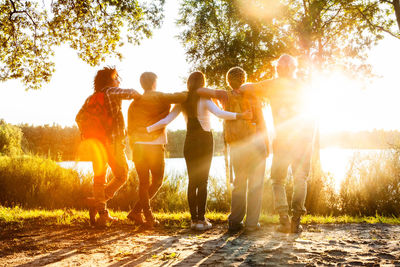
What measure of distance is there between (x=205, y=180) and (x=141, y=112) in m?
1.27

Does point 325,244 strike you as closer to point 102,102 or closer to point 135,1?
point 102,102

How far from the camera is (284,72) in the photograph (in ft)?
13.9

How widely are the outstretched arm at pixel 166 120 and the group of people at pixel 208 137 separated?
1cm

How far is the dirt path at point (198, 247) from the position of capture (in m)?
3.01

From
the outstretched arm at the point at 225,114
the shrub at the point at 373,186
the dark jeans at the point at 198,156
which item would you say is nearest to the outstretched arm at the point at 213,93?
the outstretched arm at the point at 225,114

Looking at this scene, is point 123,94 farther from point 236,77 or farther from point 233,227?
point 233,227

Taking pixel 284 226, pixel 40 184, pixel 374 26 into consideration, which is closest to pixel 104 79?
pixel 284 226

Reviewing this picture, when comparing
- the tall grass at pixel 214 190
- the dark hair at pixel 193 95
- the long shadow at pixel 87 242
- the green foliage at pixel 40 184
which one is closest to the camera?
the long shadow at pixel 87 242

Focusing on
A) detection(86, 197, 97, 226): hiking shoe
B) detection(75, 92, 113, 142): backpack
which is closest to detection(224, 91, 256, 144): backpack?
detection(75, 92, 113, 142): backpack

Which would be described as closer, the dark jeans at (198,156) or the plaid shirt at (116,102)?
Result: the dark jeans at (198,156)

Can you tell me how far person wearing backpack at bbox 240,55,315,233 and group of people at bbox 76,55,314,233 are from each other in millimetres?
12

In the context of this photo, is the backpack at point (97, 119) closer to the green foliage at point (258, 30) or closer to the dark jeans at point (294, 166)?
the dark jeans at point (294, 166)

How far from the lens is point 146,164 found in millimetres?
4422

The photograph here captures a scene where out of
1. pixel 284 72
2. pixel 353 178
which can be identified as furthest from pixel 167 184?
pixel 284 72
